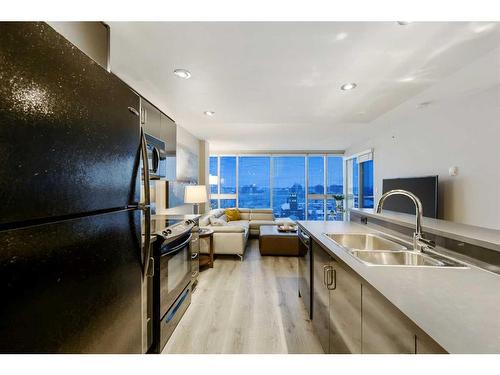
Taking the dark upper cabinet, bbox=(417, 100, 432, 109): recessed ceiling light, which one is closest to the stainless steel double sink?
the dark upper cabinet

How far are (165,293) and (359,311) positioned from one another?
142 cm

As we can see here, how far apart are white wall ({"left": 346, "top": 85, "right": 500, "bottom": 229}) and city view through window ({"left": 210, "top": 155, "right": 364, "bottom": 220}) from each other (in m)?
3.70

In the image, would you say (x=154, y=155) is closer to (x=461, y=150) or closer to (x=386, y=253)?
(x=386, y=253)

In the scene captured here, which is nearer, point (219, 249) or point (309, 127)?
point (219, 249)

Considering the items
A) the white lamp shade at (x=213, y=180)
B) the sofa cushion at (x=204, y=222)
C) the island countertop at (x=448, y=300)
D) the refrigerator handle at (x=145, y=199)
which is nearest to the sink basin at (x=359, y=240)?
the island countertop at (x=448, y=300)

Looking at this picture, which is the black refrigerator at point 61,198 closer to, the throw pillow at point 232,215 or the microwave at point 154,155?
the microwave at point 154,155

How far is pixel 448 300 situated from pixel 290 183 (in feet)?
24.0

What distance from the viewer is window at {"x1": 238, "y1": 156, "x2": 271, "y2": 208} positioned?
7973 millimetres

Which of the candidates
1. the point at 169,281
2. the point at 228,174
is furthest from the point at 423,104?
the point at 228,174

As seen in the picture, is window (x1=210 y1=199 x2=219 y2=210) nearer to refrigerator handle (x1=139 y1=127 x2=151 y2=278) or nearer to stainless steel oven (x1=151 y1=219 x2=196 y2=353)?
stainless steel oven (x1=151 y1=219 x2=196 y2=353)

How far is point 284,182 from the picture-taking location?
8031 mm

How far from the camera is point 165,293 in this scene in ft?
5.83
